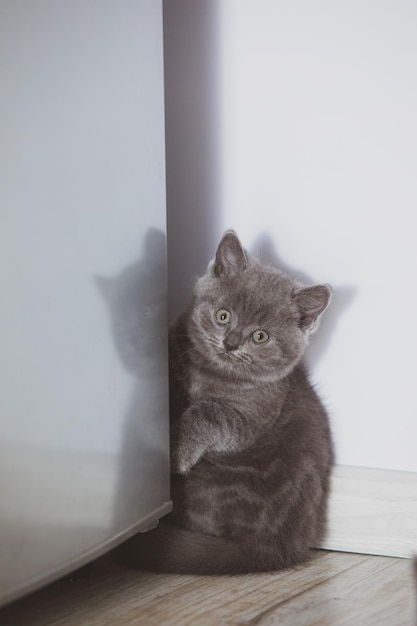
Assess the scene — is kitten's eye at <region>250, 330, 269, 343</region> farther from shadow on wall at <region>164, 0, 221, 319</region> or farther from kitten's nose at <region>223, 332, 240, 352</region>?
shadow on wall at <region>164, 0, 221, 319</region>

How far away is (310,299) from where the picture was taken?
60.8 inches

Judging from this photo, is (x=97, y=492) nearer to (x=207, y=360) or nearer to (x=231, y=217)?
(x=207, y=360)

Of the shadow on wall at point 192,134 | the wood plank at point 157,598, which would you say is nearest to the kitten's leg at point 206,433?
the wood plank at point 157,598

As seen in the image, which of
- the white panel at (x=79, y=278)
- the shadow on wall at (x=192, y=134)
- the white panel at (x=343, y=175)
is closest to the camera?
the white panel at (x=79, y=278)

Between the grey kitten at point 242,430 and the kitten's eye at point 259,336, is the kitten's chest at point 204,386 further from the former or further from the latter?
the kitten's eye at point 259,336

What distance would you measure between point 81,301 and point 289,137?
749 mm

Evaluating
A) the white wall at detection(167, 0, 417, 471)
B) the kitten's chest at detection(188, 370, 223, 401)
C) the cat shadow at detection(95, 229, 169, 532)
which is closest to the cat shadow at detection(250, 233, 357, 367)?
the white wall at detection(167, 0, 417, 471)

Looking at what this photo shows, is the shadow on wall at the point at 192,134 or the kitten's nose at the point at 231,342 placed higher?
the shadow on wall at the point at 192,134

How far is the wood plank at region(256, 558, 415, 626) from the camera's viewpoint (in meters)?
1.18

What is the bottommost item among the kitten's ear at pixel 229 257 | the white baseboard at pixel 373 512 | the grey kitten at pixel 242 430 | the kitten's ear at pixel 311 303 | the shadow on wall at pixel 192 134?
the white baseboard at pixel 373 512

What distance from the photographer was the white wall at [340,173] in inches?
59.5

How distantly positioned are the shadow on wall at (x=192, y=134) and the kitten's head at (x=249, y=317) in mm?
137

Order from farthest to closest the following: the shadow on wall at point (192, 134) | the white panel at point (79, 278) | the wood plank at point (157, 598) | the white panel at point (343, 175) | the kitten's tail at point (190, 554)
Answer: the shadow on wall at point (192, 134)
the white panel at point (343, 175)
the kitten's tail at point (190, 554)
the wood plank at point (157, 598)
the white panel at point (79, 278)

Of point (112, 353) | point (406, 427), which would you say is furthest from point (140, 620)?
point (406, 427)
